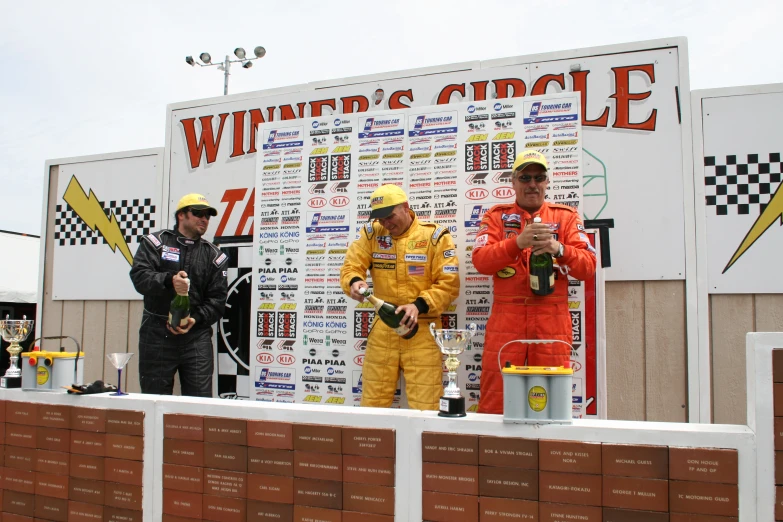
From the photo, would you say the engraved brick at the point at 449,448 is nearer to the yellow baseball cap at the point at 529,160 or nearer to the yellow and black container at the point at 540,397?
the yellow and black container at the point at 540,397

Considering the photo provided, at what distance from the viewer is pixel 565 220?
2814 mm

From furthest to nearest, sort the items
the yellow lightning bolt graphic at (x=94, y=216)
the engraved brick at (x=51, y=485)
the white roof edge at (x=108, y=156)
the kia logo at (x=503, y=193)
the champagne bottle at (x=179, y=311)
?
1. the yellow lightning bolt graphic at (x=94, y=216)
2. the white roof edge at (x=108, y=156)
3. the champagne bottle at (x=179, y=311)
4. the kia logo at (x=503, y=193)
5. the engraved brick at (x=51, y=485)

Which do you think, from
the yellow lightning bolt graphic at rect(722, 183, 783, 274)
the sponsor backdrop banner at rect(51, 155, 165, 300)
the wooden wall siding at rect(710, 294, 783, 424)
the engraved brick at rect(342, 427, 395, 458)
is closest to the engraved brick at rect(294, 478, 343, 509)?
the engraved brick at rect(342, 427, 395, 458)

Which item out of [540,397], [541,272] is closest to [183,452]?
[540,397]

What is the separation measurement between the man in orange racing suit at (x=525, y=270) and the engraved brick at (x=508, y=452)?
1.01 m

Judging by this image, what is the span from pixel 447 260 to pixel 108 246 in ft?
9.59

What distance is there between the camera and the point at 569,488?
1.61 m

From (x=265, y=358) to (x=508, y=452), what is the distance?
2.20m

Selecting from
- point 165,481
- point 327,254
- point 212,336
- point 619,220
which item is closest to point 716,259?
point 619,220

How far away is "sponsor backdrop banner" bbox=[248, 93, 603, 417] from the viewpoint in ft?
10.3

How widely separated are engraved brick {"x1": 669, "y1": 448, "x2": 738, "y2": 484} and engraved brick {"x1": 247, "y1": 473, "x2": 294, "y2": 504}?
3.74 ft

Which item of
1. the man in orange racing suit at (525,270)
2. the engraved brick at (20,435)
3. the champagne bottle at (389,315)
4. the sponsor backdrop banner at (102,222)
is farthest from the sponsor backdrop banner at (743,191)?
the sponsor backdrop banner at (102,222)

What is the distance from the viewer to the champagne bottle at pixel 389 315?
2.79 m

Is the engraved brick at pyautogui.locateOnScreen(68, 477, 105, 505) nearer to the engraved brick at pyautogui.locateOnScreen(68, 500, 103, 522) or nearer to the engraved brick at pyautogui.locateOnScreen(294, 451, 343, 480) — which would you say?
the engraved brick at pyautogui.locateOnScreen(68, 500, 103, 522)
